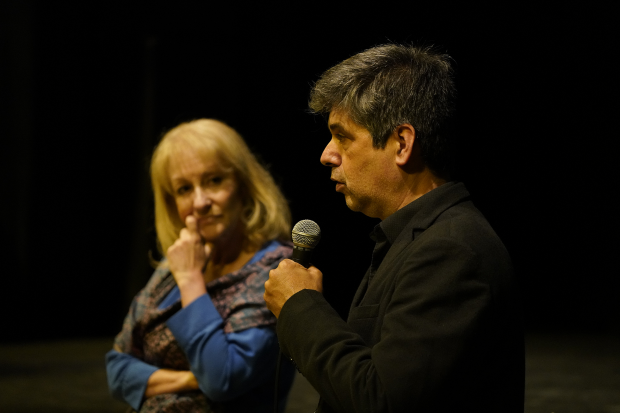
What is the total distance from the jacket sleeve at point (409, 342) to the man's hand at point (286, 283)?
0.37 ft

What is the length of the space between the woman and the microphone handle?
0.60 m

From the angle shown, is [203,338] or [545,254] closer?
[203,338]

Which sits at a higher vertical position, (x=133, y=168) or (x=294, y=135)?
(x=294, y=135)

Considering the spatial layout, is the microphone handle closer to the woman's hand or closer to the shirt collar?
the shirt collar

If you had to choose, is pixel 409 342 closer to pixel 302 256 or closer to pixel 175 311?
pixel 302 256

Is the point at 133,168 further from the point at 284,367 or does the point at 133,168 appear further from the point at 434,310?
the point at 434,310

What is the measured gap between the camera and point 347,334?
1.11 m

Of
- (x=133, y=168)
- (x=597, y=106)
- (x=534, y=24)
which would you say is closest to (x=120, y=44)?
(x=133, y=168)

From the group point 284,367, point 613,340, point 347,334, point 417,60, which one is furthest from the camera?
point 613,340

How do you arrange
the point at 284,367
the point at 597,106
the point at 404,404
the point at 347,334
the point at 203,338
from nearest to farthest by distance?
the point at 404,404, the point at 347,334, the point at 203,338, the point at 284,367, the point at 597,106

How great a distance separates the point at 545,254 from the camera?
227 inches

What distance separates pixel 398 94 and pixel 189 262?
1045 mm

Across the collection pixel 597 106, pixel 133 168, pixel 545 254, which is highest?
pixel 597 106

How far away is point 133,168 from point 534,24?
10.8ft
